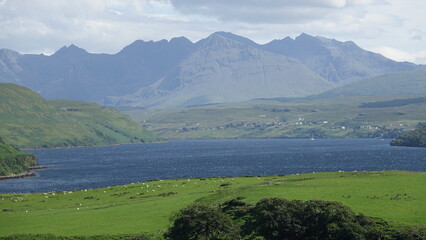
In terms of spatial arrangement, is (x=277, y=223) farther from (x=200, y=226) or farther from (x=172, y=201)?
(x=172, y=201)

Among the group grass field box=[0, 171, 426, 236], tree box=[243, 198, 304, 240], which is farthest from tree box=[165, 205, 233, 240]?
grass field box=[0, 171, 426, 236]

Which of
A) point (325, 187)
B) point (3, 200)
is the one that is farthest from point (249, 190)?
point (3, 200)

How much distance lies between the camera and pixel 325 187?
9888 centimetres

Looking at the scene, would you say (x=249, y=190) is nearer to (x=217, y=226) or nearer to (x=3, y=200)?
(x=217, y=226)

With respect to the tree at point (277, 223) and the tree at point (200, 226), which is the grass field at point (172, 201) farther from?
the tree at point (277, 223)

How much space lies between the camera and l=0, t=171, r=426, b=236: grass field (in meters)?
82.0

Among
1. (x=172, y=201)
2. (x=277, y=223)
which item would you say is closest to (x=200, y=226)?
(x=277, y=223)

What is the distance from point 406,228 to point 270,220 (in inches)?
604

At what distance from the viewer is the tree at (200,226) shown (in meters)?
73.0

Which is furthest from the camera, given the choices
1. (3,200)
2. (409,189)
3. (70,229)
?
(3,200)

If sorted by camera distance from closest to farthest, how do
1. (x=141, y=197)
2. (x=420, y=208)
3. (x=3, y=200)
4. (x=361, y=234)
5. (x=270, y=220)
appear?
A: (x=361, y=234)
(x=270, y=220)
(x=420, y=208)
(x=141, y=197)
(x=3, y=200)

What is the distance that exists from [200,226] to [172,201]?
93.7ft

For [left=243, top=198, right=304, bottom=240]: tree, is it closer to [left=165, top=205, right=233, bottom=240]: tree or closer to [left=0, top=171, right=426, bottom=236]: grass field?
[left=165, top=205, right=233, bottom=240]: tree

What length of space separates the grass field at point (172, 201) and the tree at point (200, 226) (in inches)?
298
